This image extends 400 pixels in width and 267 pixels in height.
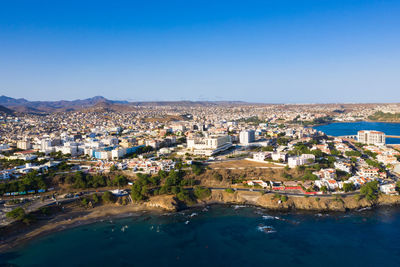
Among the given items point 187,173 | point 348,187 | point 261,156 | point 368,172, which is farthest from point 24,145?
point 368,172

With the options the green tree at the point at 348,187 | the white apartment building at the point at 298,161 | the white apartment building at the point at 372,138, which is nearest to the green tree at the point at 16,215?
the white apartment building at the point at 298,161

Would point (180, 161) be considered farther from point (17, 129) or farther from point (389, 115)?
point (389, 115)

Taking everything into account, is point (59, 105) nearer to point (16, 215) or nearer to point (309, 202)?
point (16, 215)

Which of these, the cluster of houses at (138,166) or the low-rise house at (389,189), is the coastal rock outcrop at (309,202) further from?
the cluster of houses at (138,166)

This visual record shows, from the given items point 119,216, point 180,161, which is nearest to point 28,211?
point 119,216

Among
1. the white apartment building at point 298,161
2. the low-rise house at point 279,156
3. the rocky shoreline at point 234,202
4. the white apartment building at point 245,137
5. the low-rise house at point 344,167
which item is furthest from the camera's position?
the white apartment building at point 245,137

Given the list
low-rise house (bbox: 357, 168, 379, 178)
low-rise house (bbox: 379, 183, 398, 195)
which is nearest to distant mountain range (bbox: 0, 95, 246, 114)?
low-rise house (bbox: 357, 168, 379, 178)
